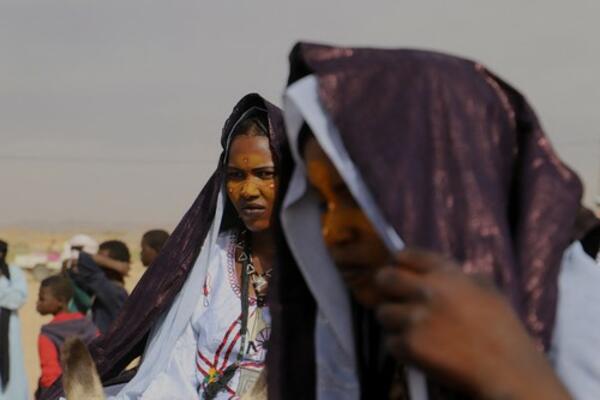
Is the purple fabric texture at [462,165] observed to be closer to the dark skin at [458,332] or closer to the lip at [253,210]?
the dark skin at [458,332]

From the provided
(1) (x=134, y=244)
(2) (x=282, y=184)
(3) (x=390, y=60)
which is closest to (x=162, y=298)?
(2) (x=282, y=184)

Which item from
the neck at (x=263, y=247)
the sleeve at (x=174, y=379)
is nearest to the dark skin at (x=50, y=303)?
the sleeve at (x=174, y=379)

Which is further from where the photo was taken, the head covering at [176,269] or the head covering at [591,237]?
the head covering at [176,269]

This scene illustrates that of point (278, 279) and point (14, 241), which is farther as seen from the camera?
point (14, 241)

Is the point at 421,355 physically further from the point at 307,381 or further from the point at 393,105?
the point at 307,381

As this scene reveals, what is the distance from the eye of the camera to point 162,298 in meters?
6.43

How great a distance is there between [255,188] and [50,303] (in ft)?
17.0

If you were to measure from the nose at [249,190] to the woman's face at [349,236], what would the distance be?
395 centimetres

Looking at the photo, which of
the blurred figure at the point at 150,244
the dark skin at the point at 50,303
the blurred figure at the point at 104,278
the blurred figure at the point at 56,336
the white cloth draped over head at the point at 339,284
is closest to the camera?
the white cloth draped over head at the point at 339,284

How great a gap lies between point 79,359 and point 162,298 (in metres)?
2.89

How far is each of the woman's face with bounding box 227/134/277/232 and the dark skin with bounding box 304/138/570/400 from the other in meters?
4.33

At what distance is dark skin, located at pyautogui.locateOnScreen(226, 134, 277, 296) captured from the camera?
6242 mm

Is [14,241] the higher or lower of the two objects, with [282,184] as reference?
lower

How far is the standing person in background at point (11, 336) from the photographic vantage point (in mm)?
10750
